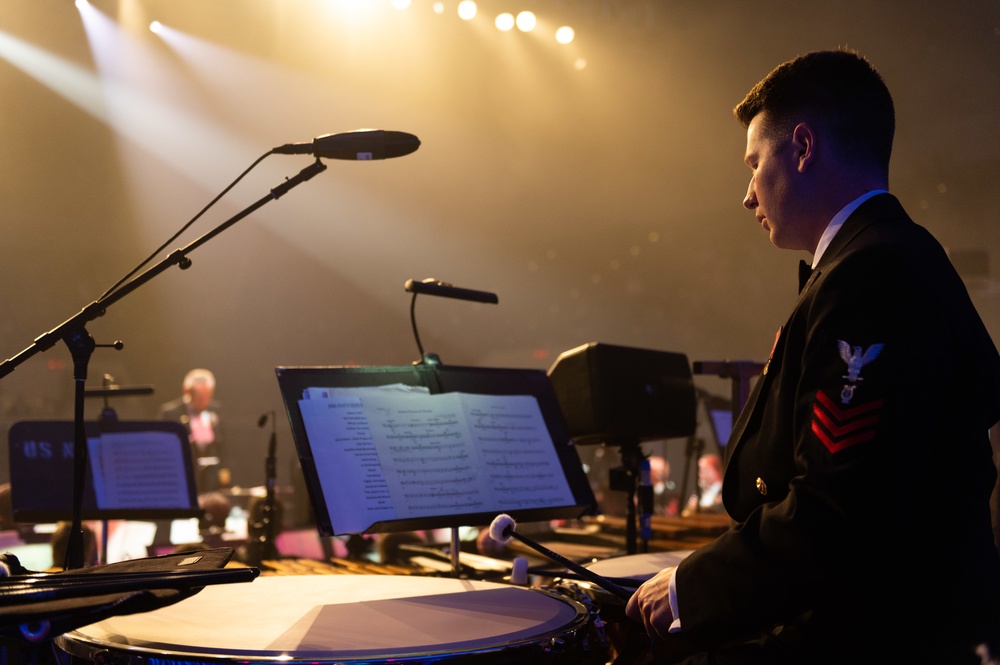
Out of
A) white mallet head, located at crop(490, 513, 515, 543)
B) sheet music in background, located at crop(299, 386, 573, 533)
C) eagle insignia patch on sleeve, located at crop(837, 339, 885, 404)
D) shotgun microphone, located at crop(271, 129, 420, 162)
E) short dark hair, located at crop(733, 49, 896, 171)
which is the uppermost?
shotgun microphone, located at crop(271, 129, 420, 162)

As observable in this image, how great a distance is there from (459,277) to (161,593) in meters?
12.5

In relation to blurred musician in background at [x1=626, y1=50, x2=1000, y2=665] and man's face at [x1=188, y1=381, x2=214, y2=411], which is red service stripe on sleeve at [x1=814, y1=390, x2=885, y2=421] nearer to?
blurred musician in background at [x1=626, y1=50, x2=1000, y2=665]

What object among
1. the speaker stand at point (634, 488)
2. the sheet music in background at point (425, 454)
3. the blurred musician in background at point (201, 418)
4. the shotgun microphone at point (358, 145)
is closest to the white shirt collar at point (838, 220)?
the sheet music in background at point (425, 454)

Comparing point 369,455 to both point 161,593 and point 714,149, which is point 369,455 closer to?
point 161,593

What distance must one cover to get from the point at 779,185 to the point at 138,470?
121 inches

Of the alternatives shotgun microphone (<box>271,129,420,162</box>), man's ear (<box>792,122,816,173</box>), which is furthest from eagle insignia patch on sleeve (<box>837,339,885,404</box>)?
shotgun microphone (<box>271,129,420,162</box>)

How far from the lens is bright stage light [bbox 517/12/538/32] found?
8875 mm

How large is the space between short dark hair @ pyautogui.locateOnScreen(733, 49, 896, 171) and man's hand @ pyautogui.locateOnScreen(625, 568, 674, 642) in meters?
0.84

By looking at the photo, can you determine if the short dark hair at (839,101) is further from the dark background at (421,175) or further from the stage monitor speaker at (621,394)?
the dark background at (421,175)

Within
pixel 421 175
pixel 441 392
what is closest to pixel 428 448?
pixel 441 392

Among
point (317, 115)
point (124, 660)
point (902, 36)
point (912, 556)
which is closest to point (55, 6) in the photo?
point (317, 115)

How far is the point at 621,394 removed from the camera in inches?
115

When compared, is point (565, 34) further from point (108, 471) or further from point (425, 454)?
point (425, 454)

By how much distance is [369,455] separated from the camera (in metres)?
2.06
